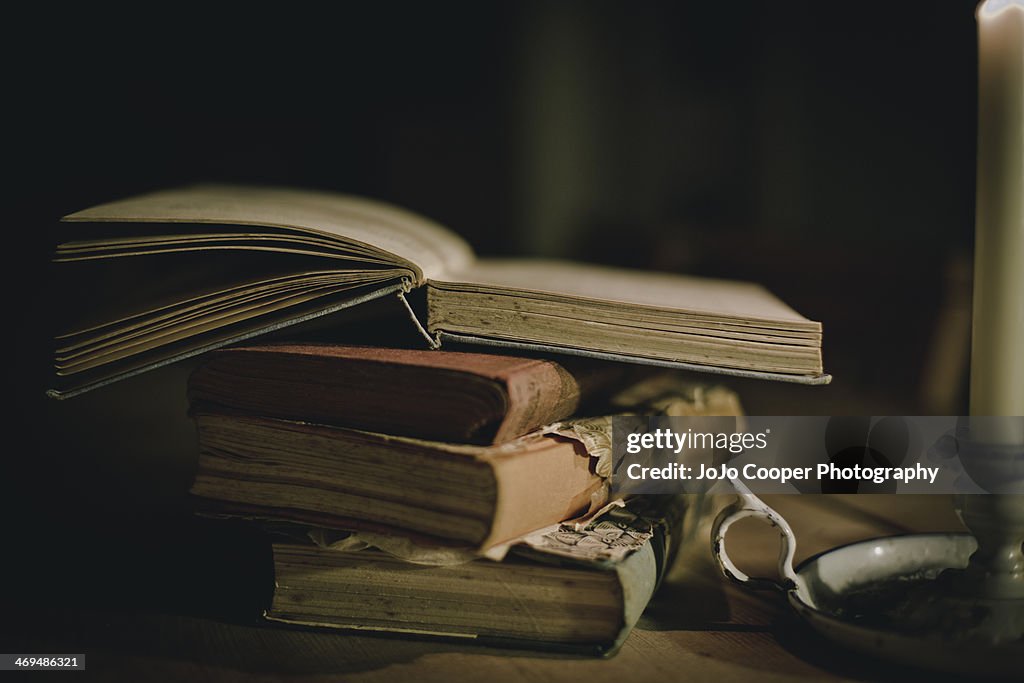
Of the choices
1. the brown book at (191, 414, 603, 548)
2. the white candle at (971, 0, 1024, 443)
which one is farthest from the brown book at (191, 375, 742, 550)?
the white candle at (971, 0, 1024, 443)

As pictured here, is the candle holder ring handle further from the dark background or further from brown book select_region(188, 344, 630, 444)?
the dark background

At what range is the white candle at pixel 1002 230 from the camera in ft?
1.54

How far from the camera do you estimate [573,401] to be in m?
0.59

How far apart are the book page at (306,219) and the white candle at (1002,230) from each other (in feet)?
1.11

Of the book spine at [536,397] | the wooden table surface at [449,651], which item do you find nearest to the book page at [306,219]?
the book spine at [536,397]

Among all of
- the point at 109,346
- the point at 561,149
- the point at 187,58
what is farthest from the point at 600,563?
the point at 561,149

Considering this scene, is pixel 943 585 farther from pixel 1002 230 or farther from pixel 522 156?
pixel 522 156

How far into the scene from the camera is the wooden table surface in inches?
18.7

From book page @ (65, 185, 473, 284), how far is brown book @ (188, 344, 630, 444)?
79 millimetres

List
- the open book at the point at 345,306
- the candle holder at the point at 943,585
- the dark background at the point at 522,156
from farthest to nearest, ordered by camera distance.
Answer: the dark background at the point at 522,156 < the open book at the point at 345,306 < the candle holder at the point at 943,585

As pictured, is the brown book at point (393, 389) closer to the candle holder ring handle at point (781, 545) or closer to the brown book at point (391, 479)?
the brown book at point (391, 479)

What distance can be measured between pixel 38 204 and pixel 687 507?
84 centimetres

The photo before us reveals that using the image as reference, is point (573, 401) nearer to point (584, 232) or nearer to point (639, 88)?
point (584, 232)

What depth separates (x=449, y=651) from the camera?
0.51 m
